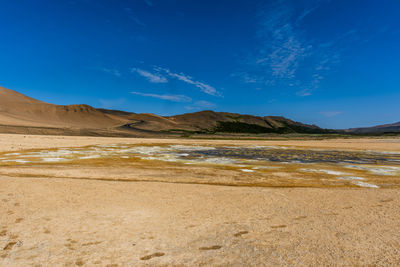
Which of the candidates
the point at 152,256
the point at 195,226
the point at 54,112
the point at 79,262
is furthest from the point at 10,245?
the point at 54,112

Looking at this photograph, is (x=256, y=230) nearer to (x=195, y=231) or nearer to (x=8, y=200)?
(x=195, y=231)

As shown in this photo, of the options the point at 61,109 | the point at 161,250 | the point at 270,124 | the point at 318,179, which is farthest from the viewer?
the point at 270,124

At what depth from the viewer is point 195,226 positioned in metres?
5.12

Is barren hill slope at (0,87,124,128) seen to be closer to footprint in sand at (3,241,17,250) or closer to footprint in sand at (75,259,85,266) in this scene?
footprint in sand at (3,241,17,250)

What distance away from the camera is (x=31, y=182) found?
850cm

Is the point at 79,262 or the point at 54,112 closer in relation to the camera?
the point at 79,262

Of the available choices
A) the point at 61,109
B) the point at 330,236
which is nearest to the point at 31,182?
the point at 330,236

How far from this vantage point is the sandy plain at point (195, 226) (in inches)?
151

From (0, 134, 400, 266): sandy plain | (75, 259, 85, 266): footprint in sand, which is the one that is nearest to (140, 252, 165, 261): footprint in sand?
(0, 134, 400, 266): sandy plain

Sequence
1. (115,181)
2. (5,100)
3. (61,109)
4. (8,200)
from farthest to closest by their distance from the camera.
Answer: (61,109) → (5,100) → (115,181) → (8,200)

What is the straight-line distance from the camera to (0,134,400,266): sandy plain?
3.84 metres

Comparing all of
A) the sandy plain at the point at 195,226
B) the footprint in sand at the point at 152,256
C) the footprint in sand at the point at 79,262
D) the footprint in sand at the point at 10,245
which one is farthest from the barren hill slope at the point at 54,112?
the footprint in sand at the point at 152,256

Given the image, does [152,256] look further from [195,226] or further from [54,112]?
[54,112]

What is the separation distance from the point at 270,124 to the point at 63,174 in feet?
645
